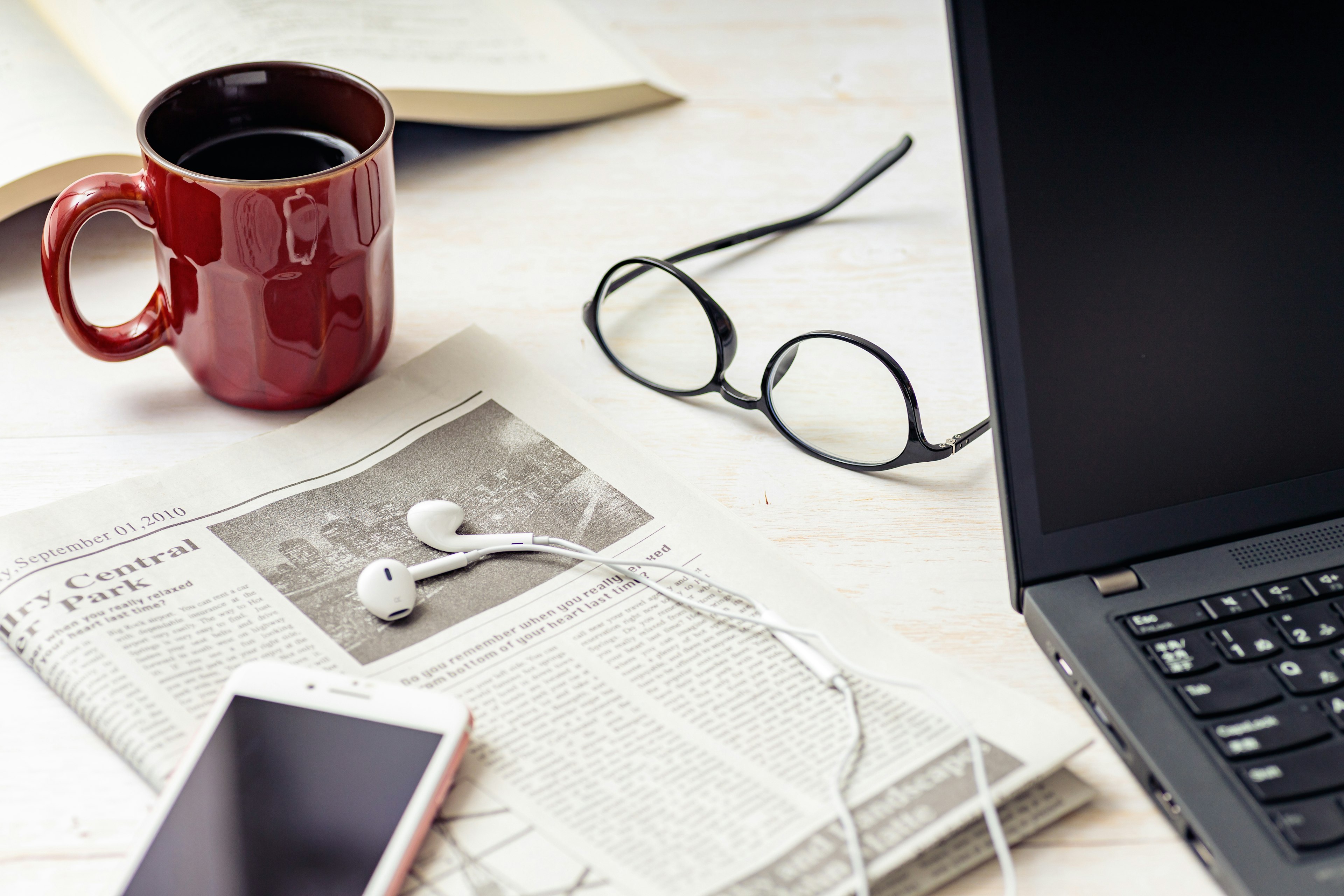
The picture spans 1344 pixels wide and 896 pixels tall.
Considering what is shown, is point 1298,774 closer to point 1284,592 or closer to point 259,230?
point 1284,592

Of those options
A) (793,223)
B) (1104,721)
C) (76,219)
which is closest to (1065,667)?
(1104,721)

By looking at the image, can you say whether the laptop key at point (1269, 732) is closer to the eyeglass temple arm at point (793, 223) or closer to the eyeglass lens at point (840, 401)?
the eyeglass lens at point (840, 401)

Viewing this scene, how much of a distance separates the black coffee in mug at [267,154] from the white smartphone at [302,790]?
0.96 ft

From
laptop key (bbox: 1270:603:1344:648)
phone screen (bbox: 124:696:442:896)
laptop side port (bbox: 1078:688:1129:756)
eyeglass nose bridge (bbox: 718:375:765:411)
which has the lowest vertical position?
laptop side port (bbox: 1078:688:1129:756)

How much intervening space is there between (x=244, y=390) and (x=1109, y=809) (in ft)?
1.55

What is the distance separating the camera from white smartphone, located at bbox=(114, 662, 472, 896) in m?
0.39

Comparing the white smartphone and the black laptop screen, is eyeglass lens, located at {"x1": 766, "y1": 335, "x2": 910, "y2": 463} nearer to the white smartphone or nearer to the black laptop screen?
the black laptop screen

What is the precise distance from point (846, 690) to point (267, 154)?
1.39 ft

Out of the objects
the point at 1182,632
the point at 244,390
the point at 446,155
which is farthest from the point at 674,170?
the point at 1182,632

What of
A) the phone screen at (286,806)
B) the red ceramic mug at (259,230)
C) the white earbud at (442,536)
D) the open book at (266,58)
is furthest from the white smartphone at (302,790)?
the open book at (266,58)

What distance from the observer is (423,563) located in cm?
53

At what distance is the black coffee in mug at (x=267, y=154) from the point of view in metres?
0.61

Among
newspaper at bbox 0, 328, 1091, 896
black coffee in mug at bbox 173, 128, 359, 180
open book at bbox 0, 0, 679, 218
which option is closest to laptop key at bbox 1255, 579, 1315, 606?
newspaper at bbox 0, 328, 1091, 896

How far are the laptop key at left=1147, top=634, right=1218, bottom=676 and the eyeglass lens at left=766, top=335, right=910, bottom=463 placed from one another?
0.60 feet
